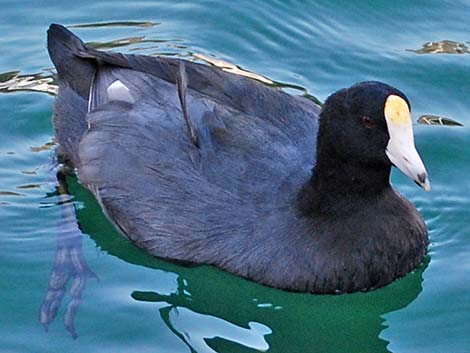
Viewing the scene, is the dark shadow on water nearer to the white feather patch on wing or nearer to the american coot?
the american coot

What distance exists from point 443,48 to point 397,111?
268 cm

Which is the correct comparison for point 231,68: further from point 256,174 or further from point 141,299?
point 141,299

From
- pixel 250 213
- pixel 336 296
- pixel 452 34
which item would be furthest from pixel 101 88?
pixel 452 34

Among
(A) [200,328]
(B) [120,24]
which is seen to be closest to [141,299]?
(A) [200,328]

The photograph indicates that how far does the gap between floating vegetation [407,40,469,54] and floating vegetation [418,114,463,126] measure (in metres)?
0.77

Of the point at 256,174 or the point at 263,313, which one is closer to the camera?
the point at 263,313

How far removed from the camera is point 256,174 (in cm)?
688

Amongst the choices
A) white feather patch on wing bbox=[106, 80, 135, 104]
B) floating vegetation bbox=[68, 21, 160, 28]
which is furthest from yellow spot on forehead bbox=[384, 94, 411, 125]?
floating vegetation bbox=[68, 21, 160, 28]

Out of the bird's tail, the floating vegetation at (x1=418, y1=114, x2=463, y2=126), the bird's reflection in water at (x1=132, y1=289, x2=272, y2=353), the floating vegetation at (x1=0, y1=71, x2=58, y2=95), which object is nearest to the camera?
the bird's reflection in water at (x1=132, y1=289, x2=272, y2=353)

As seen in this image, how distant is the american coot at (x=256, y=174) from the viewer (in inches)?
260

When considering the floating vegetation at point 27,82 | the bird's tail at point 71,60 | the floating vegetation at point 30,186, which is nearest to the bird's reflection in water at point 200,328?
the floating vegetation at point 30,186

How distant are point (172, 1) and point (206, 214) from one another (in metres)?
2.92

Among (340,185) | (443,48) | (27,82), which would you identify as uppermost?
(443,48)

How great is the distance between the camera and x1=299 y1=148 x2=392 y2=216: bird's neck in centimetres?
664
